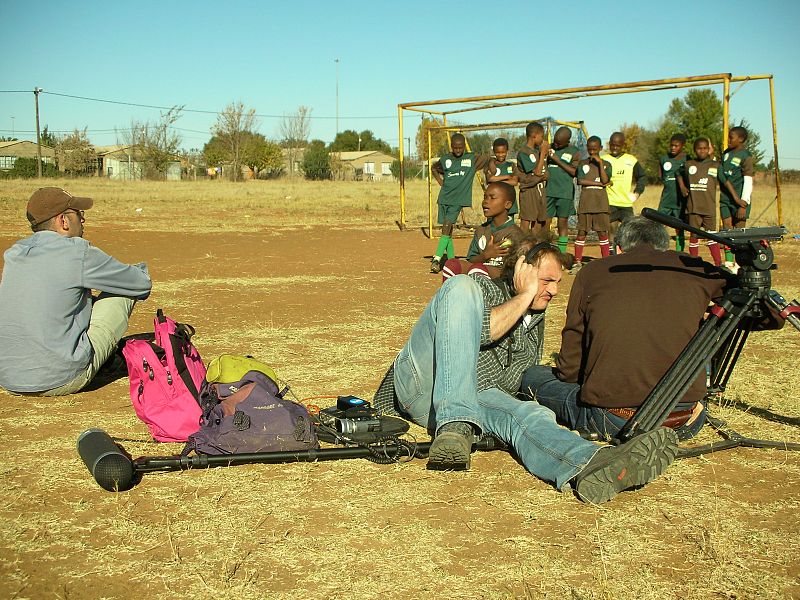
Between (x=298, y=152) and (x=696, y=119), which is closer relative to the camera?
(x=696, y=119)

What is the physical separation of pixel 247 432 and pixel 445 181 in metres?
10.7

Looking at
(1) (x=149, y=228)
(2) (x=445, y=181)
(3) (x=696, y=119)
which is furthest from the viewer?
(3) (x=696, y=119)

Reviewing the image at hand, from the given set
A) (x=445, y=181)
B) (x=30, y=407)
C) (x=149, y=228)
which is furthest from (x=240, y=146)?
(x=30, y=407)

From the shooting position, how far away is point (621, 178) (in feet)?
45.5

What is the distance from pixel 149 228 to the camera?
67.5ft

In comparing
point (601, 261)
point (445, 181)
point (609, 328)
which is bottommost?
point (609, 328)

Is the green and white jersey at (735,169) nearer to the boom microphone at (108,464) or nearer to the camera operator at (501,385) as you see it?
the camera operator at (501,385)

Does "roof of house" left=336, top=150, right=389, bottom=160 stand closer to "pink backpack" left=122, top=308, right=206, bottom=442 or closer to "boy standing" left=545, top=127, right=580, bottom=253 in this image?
"boy standing" left=545, top=127, right=580, bottom=253

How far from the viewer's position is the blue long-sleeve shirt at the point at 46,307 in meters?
5.17

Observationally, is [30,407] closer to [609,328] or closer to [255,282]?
[609,328]

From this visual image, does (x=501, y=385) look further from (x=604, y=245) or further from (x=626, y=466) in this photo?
(x=604, y=245)

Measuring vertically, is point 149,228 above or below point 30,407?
above

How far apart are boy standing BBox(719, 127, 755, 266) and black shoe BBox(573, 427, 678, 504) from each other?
9.52 metres

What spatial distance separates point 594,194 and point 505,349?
9416mm
